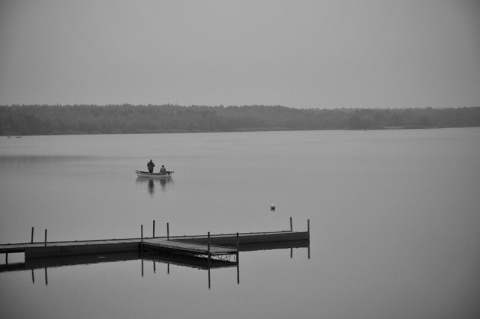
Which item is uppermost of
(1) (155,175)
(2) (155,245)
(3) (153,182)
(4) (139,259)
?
(2) (155,245)

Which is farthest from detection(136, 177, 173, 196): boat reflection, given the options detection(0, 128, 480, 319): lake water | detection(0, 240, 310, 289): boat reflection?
detection(0, 240, 310, 289): boat reflection

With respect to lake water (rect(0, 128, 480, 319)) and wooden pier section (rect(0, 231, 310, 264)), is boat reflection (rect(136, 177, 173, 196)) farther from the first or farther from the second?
wooden pier section (rect(0, 231, 310, 264))

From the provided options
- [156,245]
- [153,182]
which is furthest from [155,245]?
[153,182]

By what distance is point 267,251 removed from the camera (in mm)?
27766

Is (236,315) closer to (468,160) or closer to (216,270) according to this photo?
(216,270)

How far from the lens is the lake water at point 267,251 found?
22525 mm

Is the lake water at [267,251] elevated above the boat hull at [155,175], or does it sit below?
below

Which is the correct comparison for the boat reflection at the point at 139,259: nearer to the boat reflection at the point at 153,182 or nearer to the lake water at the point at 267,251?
the lake water at the point at 267,251

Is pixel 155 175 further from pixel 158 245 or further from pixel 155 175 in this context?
pixel 158 245

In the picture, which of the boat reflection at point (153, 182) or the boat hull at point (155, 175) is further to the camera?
the boat hull at point (155, 175)

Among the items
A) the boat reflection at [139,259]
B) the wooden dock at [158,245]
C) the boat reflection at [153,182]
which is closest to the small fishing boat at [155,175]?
the boat reflection at [153,182]

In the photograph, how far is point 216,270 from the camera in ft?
82.4

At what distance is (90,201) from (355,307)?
28.5 m

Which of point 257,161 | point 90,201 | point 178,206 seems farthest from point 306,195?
point 257,161
